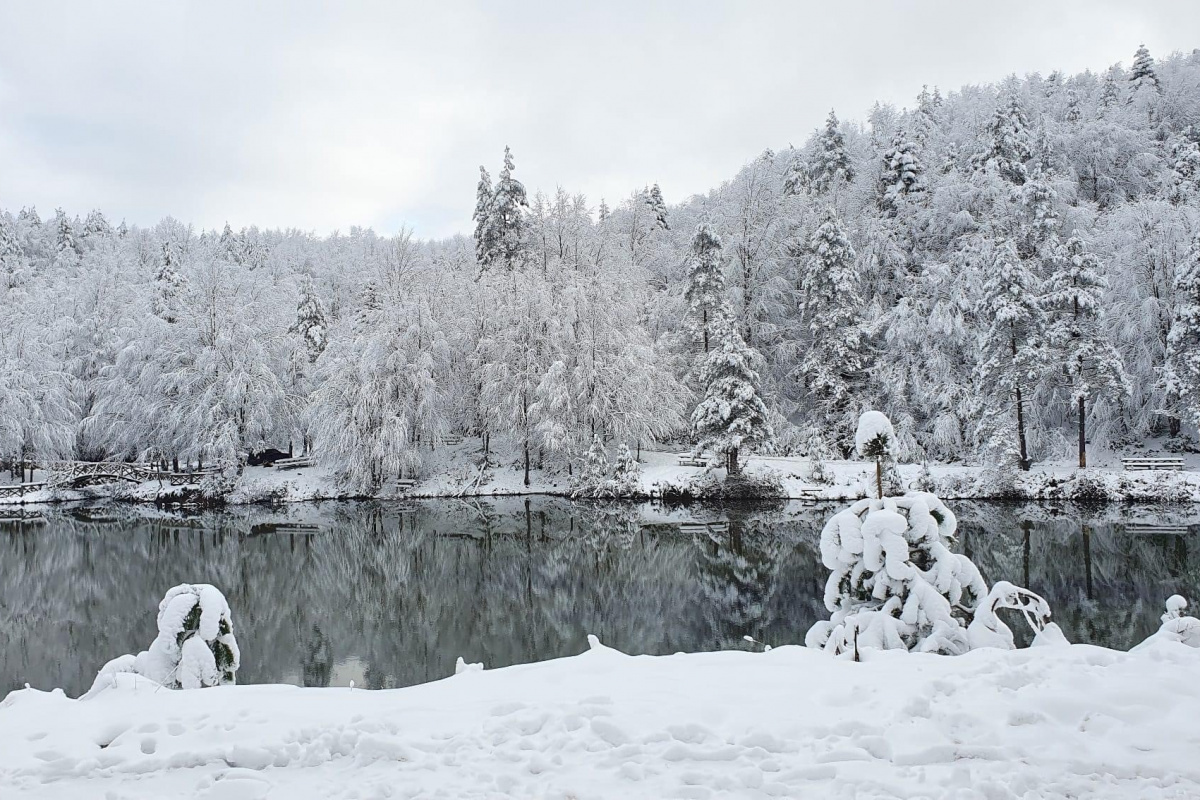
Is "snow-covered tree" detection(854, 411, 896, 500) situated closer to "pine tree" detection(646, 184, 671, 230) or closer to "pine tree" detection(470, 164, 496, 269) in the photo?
"pine tree" detection(470, 164, 496, 269)

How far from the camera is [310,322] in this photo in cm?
4084

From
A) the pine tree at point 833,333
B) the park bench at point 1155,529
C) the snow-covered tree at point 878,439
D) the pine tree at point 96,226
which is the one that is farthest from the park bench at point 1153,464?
the pine tree at point 96,226

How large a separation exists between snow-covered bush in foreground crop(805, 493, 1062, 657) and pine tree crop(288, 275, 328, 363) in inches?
1436

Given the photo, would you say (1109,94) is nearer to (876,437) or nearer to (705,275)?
(705,275)

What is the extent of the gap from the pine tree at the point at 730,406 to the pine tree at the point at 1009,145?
1746 cm

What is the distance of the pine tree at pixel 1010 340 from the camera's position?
25484 mm

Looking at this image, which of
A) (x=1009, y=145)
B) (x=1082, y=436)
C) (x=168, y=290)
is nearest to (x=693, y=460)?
(x=1082, y=436)

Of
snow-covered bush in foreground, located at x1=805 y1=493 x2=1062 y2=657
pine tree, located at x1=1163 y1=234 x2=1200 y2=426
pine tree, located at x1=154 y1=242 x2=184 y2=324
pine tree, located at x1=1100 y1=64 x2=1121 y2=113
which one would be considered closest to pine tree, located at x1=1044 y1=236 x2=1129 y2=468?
pine tree, located at x1=1163 y1=234 x2=1200 y2=426

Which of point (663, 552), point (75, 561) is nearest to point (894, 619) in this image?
point (663, 552)

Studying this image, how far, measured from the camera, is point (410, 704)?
495 cm

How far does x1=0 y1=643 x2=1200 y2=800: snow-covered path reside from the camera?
3.70 meters

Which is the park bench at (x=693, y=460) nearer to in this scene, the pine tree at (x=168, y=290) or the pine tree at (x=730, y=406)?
the pine tree at (x=730, y=406)

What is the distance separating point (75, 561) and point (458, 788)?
68.7 ft

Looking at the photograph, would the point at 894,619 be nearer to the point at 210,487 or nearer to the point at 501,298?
the point at 501,298
